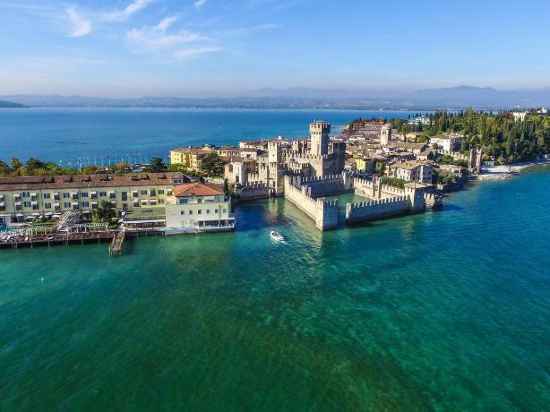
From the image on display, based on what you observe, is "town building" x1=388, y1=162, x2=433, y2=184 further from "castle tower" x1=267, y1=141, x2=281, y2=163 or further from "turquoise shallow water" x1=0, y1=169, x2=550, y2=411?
"turquoise shallow water" x1=0, y1=169, x2=550, y2=411

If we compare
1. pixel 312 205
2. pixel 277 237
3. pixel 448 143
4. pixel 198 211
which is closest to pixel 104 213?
pixel 198 211

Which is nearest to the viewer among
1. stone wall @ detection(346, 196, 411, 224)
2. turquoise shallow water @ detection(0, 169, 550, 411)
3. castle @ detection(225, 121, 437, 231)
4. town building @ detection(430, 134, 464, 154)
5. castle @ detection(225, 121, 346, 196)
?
turquoise shallow water @ detection(0, 169, 550, 411)

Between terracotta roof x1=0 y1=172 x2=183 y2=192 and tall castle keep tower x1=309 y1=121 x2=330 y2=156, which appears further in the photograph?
tall castle keep tower x1=309 y1=121 x2=330 y2=156

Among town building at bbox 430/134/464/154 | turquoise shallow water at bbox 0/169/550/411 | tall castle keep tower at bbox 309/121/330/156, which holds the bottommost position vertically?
turquoise shallow water at bbox 0/169/550/411

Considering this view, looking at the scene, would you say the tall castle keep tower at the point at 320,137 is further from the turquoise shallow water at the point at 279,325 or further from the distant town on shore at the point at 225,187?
the turquoise shallow water at the point at 279,325

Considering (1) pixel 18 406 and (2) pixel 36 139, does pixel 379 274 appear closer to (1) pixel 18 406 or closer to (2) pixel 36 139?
(1) pixel 18 406

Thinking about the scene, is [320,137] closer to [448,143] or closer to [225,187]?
[225,187]

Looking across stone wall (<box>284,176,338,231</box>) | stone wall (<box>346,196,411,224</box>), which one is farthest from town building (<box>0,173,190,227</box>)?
stone wall (<box>346,196,411,224</box>)
